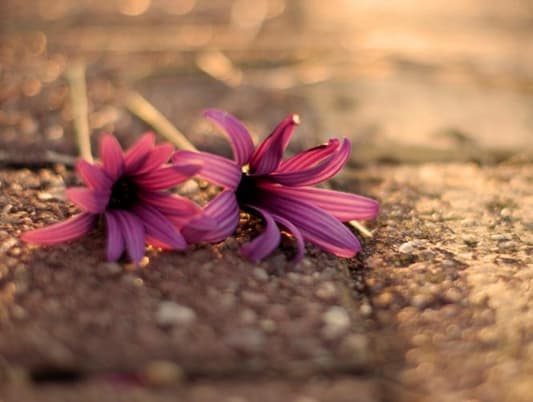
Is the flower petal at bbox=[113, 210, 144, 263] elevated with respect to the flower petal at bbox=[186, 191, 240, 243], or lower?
lower

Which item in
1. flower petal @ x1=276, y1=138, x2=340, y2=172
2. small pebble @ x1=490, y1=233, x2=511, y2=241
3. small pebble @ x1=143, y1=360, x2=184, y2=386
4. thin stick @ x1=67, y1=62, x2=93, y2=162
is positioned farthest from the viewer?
thin stick @ x1=67, y1=62, x2=93, y2=162

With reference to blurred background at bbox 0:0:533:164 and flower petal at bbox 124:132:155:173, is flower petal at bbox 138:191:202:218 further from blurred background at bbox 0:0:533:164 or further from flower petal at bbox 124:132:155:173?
blurred background at bbox 0:0:533:164

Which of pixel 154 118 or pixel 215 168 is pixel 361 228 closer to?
pixel 215 168

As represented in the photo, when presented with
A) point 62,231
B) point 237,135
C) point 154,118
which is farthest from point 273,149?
point 154,118

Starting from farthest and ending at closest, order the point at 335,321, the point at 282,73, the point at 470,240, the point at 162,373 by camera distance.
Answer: the point at 282,73 → the point at 470,240 → the point at 335,321 → the point at 162,373

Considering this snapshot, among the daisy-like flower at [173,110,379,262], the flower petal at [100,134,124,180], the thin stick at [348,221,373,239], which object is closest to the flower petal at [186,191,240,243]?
the daisy-like flower at [173,110,379,262]

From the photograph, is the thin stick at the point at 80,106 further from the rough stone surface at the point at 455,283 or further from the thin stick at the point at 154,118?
the rough stone surface at the point at 455,283

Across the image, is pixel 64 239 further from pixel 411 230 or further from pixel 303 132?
pixel 303 132
